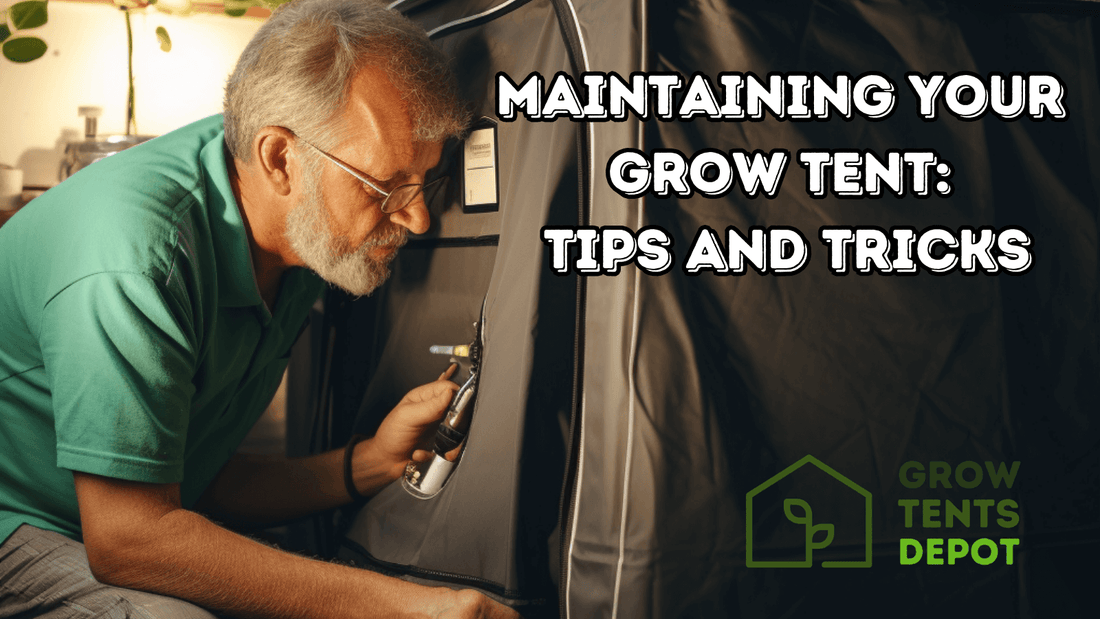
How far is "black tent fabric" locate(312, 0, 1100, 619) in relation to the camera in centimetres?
79

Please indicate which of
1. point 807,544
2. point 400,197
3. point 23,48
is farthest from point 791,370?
point 23,48

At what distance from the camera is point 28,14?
1.63 m

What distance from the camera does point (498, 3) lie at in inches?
39.1

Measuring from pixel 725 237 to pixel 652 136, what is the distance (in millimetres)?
→ 130

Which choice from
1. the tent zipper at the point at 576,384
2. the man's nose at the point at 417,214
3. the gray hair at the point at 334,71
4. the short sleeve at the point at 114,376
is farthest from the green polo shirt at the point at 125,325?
the tent zipper at the point at 576,384

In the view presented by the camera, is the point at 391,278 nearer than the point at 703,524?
No

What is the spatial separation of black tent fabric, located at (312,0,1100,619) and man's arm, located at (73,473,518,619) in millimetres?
84

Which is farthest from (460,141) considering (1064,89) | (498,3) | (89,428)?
(1064,89)

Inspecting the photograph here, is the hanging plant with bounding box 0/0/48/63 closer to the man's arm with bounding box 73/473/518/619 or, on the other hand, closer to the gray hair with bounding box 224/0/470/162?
the gray hair with bounding box 224/0/470/162

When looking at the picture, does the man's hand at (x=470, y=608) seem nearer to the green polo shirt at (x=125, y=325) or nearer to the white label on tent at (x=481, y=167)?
the green polo shirt at (x=125, y=325)

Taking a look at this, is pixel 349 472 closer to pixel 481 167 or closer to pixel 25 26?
pixel 481 167

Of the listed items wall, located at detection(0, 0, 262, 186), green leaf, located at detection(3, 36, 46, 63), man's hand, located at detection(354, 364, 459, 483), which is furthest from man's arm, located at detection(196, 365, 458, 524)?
wall, located at detection(0, 0, 262, 186)

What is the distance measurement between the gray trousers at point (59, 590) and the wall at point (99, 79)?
52.6 inches

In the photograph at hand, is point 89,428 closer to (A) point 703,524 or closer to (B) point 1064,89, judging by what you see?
(A) point 703,524
